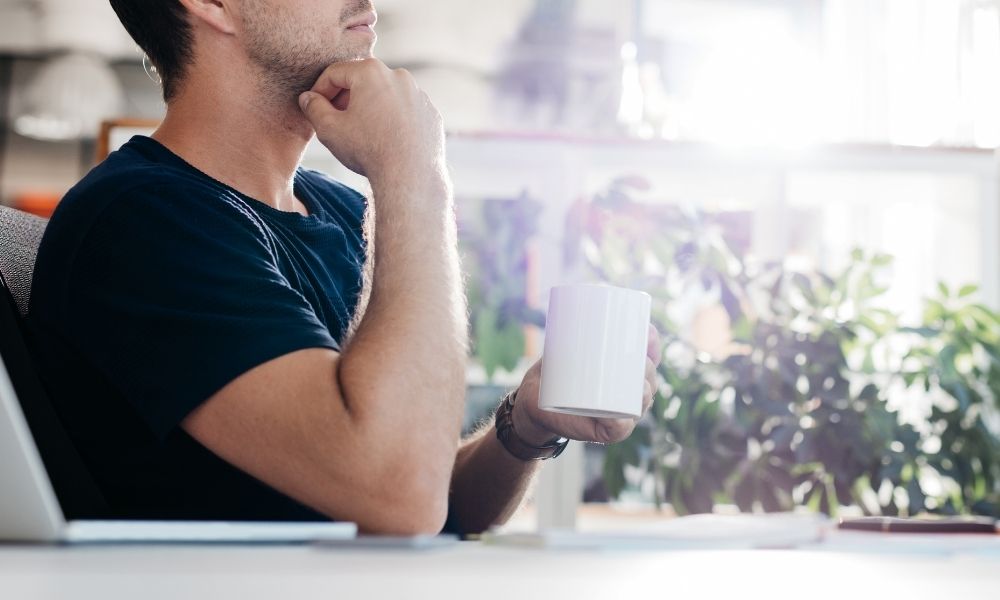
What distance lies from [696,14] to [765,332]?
3.88 m

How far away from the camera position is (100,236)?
98cm

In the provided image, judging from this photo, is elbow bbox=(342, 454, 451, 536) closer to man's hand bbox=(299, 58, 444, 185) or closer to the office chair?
the office chair

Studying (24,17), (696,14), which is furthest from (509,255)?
(24,17)

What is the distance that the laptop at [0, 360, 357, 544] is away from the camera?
452 mm

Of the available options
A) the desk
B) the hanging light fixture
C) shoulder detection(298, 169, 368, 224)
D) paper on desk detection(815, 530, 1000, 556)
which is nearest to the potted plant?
shoulder detection(298, 169, 368, 224)

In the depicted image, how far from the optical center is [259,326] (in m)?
0.90

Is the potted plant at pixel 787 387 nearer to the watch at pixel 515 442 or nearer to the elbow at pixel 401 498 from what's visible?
the watch at pixel 515 442

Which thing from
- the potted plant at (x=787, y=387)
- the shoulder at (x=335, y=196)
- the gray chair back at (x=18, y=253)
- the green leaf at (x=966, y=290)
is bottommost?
the potted plant at (x=787, y=387)

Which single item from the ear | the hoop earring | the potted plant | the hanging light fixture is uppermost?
the hanging light fixture

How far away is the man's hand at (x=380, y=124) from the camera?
1063mm

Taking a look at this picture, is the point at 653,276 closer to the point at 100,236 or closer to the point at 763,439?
the point at 763,439

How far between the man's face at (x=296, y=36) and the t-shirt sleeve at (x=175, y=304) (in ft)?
1.19

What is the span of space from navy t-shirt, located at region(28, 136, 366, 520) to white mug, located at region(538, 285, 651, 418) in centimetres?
21

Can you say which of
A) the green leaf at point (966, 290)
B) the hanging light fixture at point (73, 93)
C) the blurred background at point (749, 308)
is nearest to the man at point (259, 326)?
the blurred background at point (749, 308)
